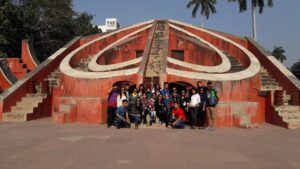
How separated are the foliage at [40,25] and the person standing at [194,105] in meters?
16.7

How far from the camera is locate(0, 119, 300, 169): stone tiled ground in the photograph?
4.68 metres

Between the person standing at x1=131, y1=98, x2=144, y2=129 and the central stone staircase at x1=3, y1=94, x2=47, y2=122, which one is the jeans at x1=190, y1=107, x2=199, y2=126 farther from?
the central stone staircase at x1=3, y1=94, x2=47, y2=122

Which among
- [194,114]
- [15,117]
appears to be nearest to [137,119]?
[194,114]

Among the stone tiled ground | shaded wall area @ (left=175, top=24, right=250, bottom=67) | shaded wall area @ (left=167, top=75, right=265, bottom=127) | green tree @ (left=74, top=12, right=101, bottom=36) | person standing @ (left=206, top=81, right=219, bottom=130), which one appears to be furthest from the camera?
green tree @ (left=74, top=12, right=101, bottom=36)

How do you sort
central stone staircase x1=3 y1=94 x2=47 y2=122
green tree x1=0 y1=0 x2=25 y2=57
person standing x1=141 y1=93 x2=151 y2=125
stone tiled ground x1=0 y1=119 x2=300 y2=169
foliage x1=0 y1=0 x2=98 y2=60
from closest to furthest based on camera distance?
1. stone tiled ground x1=0 y1=119 x2=300 y2=169
2. person standing x1=141 y1=93 x2=151 y2=125
3. central stone staircase x1=3 y1=94 x2=47 y2=122
4. green tree x1=0 y1=0 x2=25 y2=57
5. foliage x1=0 y1=0 x2=98 y2=60

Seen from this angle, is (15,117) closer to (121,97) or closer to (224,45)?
Result: (121,97)

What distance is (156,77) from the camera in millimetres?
11016

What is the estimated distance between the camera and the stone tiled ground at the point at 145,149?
4.68 meters

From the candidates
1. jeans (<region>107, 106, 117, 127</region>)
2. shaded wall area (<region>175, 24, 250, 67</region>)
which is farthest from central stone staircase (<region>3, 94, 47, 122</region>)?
shaded wall area (<region>175, 24, 250, 67</region>)

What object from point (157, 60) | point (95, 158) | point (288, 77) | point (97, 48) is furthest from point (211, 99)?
point (97, 48)

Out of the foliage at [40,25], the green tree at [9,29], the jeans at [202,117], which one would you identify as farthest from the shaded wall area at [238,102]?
the foliage at [40,25]

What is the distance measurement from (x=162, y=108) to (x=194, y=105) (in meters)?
0.68

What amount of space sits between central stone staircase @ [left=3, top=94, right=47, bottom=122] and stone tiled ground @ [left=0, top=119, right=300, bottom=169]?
222 centimetres

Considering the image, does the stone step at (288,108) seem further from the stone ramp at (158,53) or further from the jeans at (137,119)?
the jeans at (137,119)
